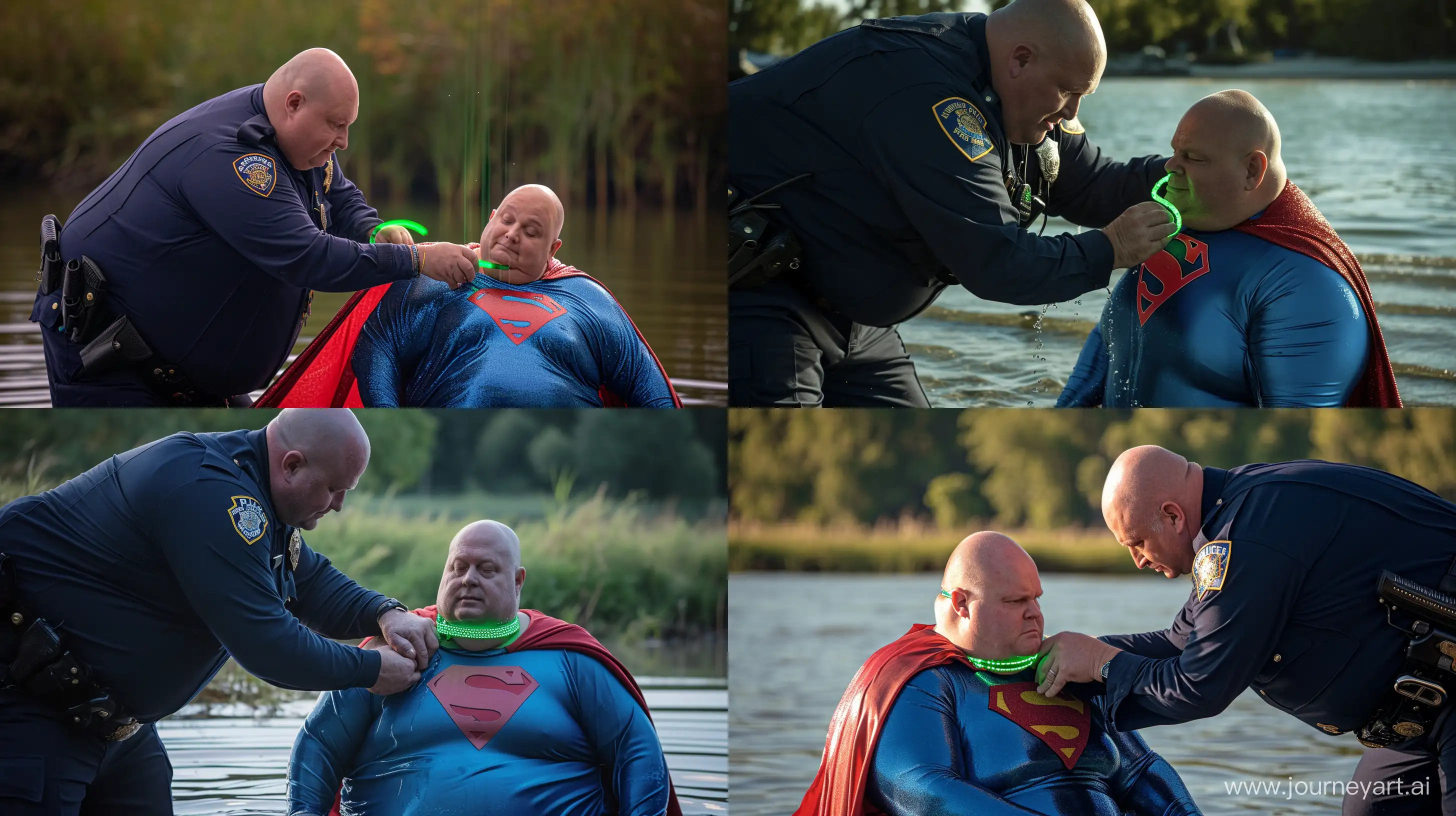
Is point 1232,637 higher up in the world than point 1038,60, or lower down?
lower down

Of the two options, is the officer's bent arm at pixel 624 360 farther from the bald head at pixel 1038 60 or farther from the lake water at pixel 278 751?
the bald head at pixel 1038 60

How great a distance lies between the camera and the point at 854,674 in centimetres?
623

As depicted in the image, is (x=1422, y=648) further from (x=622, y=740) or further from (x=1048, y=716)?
(x=622, y=740)

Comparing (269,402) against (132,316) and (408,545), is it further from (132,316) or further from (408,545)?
(408,545)

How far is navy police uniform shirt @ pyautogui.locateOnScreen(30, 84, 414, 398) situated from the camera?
14.0ft

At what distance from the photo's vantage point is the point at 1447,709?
365 cm

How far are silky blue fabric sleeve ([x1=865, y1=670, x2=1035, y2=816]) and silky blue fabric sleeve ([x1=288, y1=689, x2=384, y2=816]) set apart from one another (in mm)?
1494

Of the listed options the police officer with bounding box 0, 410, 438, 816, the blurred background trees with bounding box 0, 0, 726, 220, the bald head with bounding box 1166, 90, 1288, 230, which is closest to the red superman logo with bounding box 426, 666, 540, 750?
the police officer with bounding box 0, 410, 438, 816

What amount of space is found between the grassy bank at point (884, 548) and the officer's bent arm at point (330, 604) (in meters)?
2.55

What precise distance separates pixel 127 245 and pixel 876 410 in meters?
2.80

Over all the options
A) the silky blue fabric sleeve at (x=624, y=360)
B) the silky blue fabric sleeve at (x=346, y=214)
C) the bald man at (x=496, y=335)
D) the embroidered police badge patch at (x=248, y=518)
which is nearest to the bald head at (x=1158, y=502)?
the silky blue fabric sleeve at (x=624, y=360)

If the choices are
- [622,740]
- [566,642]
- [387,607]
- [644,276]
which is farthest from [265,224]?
[644,276]

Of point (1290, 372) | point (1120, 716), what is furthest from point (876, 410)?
point (1120, 716)

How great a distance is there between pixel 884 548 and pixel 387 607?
318 centimetres
